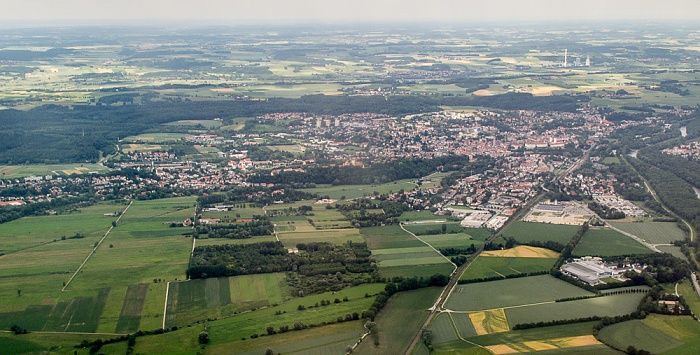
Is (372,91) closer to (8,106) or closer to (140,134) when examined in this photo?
(140,134)

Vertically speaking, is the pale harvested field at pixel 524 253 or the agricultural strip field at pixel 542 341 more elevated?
the agricultural strip field at pixel 542 341

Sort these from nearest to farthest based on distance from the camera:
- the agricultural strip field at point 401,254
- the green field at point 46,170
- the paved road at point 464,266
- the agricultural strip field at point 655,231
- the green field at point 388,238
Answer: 1. the paved road at point 464,266
2. the agricultural strip field at point 401,254
3. the green field at point 388,238
4. the agricultural strip field at point 655,231
5. the green field at point 46,170

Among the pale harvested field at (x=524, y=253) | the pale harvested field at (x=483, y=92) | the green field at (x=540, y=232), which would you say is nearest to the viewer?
the pale harvested field at (x=524, y=253)

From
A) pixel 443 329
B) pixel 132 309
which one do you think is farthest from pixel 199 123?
pixel 443 329

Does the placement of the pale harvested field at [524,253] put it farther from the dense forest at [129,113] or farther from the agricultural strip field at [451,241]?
the dense forest at [129,113]

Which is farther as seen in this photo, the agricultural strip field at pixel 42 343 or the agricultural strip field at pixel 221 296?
the agricultural strip field at pixel 221 296

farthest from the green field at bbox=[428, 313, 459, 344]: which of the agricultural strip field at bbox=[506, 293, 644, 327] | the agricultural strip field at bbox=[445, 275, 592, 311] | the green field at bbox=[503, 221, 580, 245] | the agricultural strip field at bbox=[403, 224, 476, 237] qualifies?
the agricultural strip field at bbox=[403, 224, 476, 237]

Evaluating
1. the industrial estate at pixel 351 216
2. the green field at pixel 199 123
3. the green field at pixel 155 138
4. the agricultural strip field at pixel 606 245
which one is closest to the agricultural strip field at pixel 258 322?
the industrial estate at pixel 351 216
